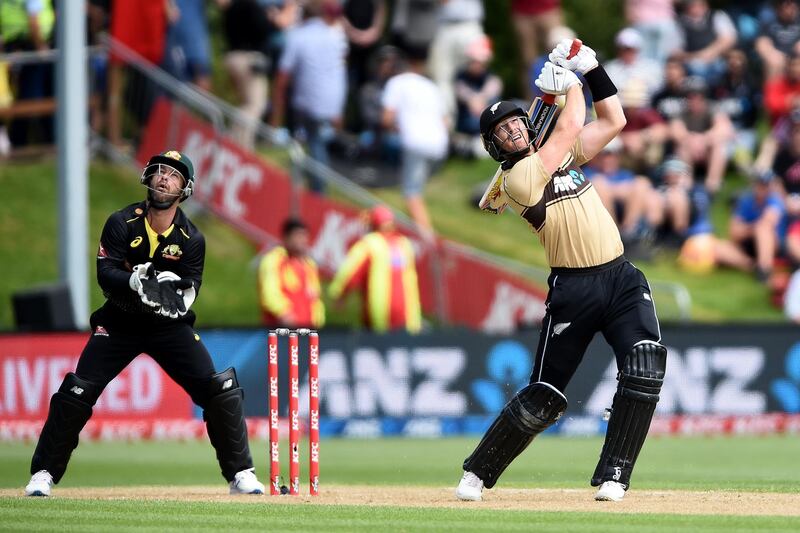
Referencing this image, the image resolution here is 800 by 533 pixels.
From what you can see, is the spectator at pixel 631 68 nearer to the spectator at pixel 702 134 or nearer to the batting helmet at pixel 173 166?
the spectator at pixel 702 134

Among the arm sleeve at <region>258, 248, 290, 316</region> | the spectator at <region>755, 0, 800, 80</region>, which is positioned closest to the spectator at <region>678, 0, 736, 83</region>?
the spectator at <region>755, 0, 800, 80</region>

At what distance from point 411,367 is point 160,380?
2791 mm

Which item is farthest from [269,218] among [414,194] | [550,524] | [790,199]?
[550,524]

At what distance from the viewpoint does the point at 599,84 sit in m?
10.2

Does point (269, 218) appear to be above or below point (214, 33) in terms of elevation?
below

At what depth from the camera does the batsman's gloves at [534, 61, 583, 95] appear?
9.96 meters

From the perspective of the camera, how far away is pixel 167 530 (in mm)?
8516

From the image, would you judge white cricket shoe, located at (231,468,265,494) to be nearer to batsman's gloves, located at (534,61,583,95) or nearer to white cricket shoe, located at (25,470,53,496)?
white cricket shoe, located at (25,470,53,496)

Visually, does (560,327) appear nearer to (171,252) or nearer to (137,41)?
(171,252)

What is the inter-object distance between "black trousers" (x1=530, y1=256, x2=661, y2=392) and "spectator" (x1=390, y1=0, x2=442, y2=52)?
12.6m

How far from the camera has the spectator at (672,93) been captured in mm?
22219

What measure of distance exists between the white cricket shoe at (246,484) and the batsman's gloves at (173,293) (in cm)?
127

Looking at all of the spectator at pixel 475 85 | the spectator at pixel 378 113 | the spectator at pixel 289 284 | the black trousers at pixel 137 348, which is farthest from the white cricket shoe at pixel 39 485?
the spectator at pixel 475 85

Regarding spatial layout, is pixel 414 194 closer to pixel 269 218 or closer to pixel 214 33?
pixel 269 218
